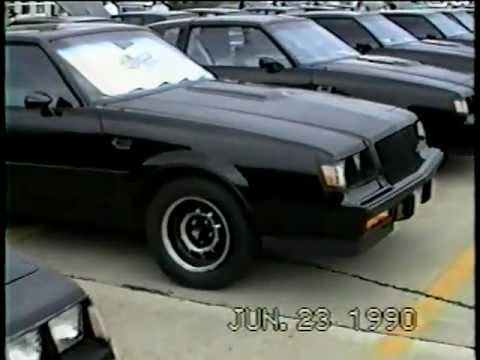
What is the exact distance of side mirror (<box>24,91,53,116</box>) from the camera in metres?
5.18

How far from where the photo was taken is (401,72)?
7.89m

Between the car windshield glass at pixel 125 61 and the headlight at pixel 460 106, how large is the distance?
2456mm

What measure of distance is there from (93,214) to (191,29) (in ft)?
11.9

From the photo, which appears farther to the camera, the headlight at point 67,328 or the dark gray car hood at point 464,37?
the dark gray car hood at point 464,37

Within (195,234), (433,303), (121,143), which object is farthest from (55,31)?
(433,303)

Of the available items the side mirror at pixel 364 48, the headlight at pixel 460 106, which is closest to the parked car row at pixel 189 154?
the headlight at pixel 460 106

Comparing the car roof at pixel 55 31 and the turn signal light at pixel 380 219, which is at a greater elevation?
the car roof at pixel 55 31

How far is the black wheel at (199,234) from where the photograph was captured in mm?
4555

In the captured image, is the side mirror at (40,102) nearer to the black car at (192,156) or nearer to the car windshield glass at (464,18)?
the black car at (192,156)

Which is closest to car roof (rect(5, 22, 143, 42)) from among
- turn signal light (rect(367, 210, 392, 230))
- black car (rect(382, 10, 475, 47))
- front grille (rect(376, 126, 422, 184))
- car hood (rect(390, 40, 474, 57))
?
front grille (rect(376, 126, 422, 184))

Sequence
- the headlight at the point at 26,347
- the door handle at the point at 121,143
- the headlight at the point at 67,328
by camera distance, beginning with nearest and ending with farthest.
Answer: the headlight at the point at 26,347, the headlight at the point at 67,328, the door handle at the point at 121,143

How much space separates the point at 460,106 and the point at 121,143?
3686 mm

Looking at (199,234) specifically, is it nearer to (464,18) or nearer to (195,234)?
(195,234)

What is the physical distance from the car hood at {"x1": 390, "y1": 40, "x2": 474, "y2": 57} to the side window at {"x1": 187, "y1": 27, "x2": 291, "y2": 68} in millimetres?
3005
